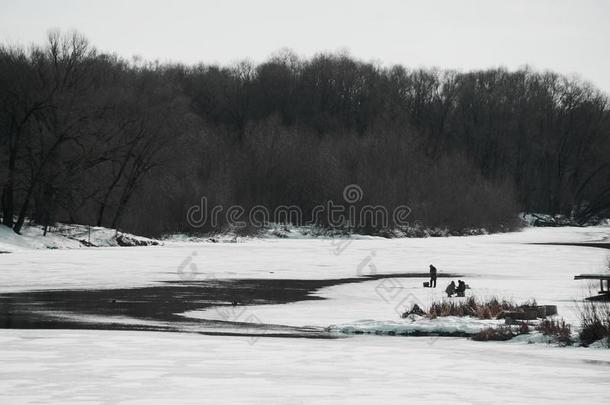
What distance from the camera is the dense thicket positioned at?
58.1 m

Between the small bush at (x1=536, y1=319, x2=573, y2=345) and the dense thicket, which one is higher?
the dense thicket

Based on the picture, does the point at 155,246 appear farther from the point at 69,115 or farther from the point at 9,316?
the point at 9,316

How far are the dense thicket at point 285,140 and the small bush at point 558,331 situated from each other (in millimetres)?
41738

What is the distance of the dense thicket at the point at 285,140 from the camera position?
58.1 metres

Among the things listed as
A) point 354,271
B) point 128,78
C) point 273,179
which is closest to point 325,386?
point 354,271

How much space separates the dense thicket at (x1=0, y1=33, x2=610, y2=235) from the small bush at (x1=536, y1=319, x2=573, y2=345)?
137 feet

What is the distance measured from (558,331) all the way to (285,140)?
68926mm

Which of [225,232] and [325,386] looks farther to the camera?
[225,232]

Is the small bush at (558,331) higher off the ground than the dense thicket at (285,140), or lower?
lower

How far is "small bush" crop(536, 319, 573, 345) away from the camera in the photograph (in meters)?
18.1

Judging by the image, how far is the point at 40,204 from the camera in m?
55.9

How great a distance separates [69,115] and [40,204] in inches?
237

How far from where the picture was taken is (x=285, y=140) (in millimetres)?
86500

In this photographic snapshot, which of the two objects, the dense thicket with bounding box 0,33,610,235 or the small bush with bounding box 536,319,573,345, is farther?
the dense thicket with bounding box 0,33,610,235
